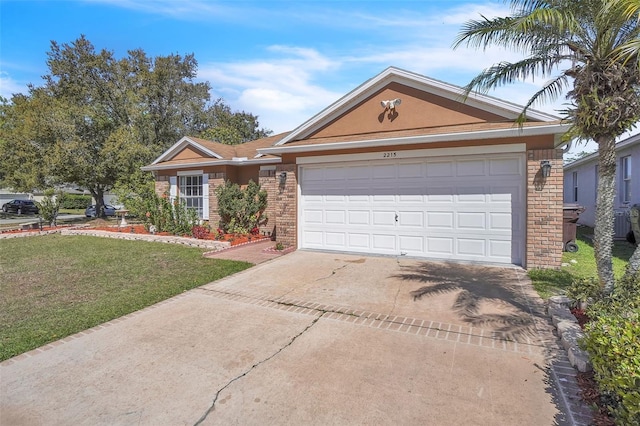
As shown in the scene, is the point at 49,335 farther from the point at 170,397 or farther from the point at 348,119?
the point at 348,119

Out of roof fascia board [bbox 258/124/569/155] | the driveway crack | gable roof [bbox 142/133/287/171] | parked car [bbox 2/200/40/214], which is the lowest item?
the driveway crack

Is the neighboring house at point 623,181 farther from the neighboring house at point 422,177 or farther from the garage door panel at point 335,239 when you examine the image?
the garage door panel at point 335,239

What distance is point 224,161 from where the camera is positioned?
13.1m

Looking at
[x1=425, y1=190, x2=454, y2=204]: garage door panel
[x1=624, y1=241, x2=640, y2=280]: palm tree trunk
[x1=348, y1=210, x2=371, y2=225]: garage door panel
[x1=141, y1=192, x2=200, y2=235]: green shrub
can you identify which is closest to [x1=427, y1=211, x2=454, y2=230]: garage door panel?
[x1=425, y1=190, x2=454, y2=204]: garage door panel

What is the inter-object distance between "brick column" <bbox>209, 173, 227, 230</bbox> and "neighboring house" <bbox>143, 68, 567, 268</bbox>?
14.5ft

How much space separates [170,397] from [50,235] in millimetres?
15234

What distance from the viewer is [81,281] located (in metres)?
7.03

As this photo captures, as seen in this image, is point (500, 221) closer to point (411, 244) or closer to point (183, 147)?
point (411, 244)

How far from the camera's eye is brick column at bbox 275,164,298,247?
10125 millimetres

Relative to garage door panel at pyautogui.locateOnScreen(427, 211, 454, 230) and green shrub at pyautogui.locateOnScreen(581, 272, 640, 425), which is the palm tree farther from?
garage door panel at pyautogui.locateOnScreen(427, 211, 454, 230)

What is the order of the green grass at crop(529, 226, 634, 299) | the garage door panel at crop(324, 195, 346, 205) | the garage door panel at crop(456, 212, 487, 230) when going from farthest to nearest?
the garage door panel at crop(324, 195, 346, 205) < the garage door panel at crop(456, 212, 487, 230) < the green grass at crop(529, 226, 634, 299)

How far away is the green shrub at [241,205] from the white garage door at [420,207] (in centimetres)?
320

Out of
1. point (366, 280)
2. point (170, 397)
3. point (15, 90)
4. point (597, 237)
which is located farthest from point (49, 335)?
point (15, 90)

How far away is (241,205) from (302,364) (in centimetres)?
954
